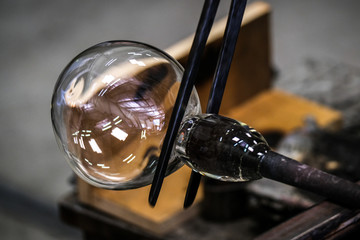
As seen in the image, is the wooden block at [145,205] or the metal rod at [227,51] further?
the wooden block at [145,205]

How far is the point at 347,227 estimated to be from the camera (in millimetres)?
454

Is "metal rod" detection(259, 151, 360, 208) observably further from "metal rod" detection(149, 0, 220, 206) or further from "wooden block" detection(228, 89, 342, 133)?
"wooden block" detection(228, 89, 342, 133)

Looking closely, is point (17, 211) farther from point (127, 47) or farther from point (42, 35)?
point (127, 47)

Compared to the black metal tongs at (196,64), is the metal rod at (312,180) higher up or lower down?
lower down

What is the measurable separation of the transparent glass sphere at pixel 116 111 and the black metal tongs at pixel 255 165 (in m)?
0.02

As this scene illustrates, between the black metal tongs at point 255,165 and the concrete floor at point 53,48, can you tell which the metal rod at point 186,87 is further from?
the concrete floor at point 53,48

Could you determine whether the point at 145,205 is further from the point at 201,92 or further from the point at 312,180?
the point at 312,180

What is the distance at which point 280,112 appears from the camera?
167 centimetres

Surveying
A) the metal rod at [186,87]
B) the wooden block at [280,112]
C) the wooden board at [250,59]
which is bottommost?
the wooden block at [280,112]

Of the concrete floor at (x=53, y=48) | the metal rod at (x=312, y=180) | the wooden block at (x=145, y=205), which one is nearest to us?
the metal rod at (x=312, y=180)

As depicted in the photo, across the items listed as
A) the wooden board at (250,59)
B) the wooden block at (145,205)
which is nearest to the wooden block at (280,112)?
the wooden board at (250,59)

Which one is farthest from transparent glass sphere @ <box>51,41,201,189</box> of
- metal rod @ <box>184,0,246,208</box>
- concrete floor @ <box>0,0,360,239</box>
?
concrete floor @ <box>0,0,360,239</box>

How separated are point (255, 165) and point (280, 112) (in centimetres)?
134

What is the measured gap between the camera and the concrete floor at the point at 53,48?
2463mm
